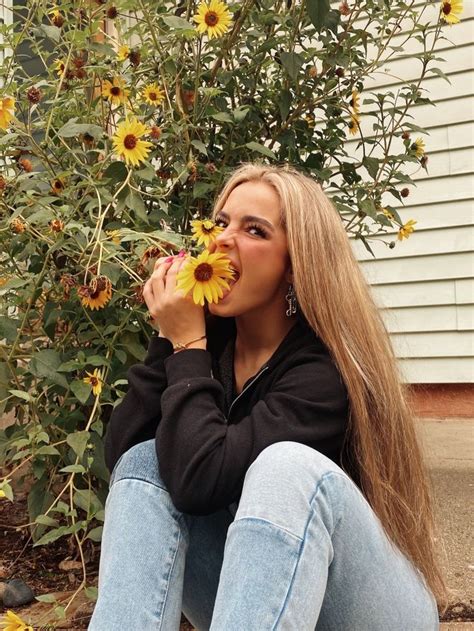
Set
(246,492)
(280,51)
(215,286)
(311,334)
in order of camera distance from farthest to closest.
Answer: (280,51) → (311,334) → (215,286) → (246,492)

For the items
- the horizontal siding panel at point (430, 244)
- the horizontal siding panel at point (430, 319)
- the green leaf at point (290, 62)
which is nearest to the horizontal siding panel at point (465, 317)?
the horizontal siding panel at point (430, 319)

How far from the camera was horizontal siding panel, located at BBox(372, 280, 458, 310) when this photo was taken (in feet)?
13.2

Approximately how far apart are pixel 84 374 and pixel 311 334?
0.72 metres

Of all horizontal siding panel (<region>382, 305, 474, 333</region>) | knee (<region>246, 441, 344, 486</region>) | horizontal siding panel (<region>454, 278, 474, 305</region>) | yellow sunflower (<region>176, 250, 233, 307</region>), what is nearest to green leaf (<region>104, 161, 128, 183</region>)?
yellow sunflower (<region>176, 250, 233, 307</region>)

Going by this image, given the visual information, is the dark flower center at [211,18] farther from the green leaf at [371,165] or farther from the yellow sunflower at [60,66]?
the green leaf at [371,165]

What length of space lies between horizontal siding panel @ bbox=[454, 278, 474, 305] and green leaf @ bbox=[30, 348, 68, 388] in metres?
2.70

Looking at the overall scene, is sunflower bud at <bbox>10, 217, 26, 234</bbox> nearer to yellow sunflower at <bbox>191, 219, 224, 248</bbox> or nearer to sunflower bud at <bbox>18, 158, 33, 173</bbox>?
sunflower bud at <bbox>18, 158, 33, 173</bbox>

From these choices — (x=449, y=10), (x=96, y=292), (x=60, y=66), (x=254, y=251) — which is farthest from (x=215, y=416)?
(x=449, y=10)

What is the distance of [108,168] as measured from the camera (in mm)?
1863

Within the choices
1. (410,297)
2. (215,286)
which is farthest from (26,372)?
(410,297)

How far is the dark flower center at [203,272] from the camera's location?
1396mm

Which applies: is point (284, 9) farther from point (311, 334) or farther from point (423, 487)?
point (423, 487)

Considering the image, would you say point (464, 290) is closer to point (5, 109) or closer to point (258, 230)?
point (258, 230)

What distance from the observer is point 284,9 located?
2.21 metres
